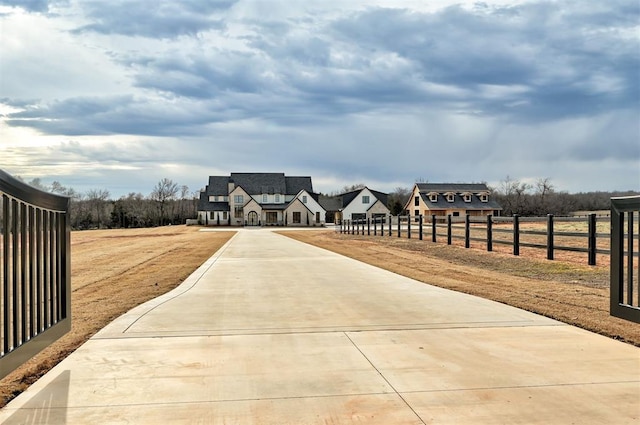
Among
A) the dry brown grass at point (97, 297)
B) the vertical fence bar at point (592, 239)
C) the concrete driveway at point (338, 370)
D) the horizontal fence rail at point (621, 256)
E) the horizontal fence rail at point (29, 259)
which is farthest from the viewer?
the vertical fence bar at point (592, 239)

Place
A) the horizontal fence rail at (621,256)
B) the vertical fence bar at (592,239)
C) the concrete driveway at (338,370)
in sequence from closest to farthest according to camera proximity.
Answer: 1. the concrete driveway at (338,370)
2. the horizontal fence rail at (621,256)
3. the vertical fence bar at (592,239)

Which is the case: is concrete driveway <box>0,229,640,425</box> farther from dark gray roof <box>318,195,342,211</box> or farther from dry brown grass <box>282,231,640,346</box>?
dark gray roof <box>318,195,342,211</box>

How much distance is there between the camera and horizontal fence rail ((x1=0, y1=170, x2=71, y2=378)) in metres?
4.19

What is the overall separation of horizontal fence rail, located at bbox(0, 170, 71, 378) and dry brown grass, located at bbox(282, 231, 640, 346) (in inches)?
232

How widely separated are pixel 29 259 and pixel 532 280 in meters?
9.90

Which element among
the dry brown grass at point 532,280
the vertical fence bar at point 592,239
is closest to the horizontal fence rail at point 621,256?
the dry brown grass at point 532,280

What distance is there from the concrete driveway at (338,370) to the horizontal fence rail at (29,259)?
340mm

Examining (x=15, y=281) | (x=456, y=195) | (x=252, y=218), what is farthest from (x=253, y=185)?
(x=15, y=281)

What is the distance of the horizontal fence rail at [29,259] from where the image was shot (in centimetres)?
419

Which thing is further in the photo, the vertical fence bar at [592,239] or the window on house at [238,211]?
the window on house at [238,211]

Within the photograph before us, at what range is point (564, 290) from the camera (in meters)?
9.83

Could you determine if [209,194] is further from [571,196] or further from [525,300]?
[525,300]

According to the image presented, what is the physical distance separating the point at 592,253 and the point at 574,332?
8027 millimetres

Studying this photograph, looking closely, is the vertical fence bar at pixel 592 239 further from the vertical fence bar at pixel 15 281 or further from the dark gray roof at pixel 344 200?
the dark gray roof at pixel 344 200
